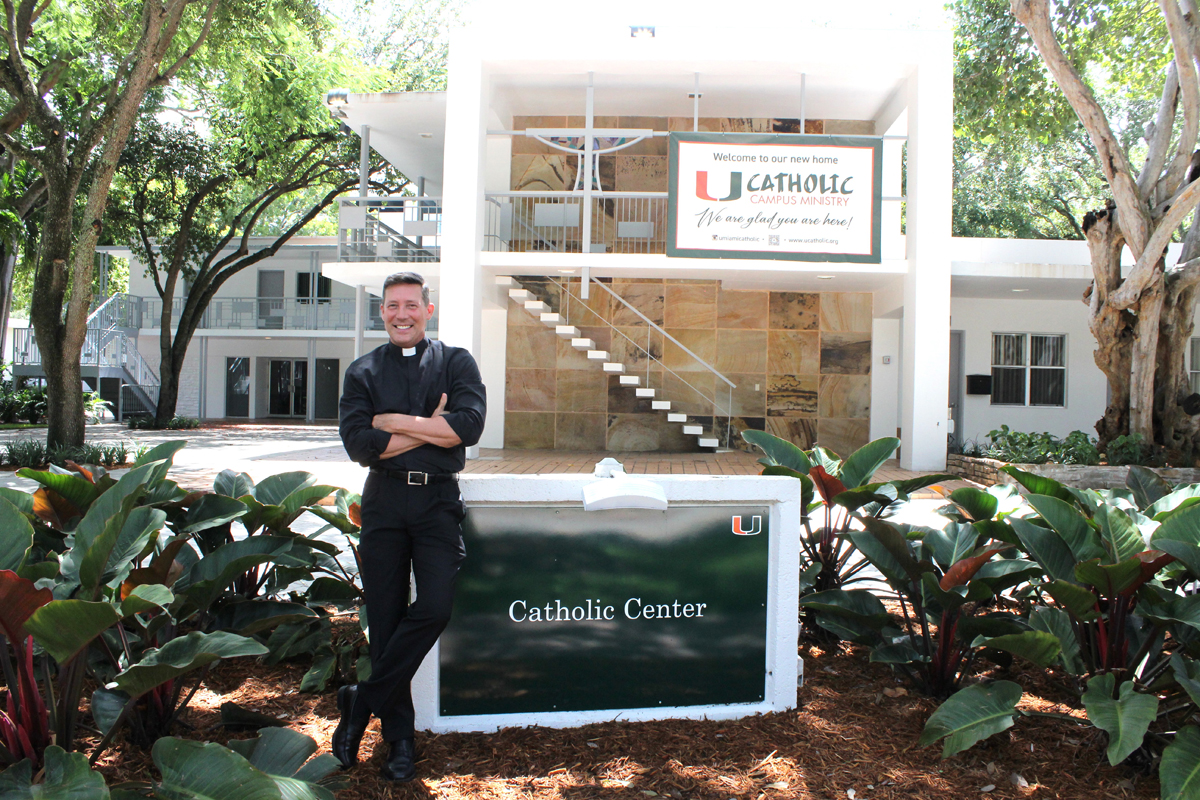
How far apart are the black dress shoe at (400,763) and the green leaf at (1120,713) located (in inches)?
83.5

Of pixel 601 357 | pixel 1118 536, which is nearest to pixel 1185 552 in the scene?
pixel 1118 536

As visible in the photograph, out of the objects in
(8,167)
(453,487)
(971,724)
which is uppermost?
(8,167)

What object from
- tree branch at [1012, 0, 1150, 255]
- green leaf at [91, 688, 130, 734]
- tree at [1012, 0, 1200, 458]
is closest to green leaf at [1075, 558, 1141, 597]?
green leaf at [91, 688, 130, 734]

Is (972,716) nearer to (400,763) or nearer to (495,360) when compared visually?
(400,763)

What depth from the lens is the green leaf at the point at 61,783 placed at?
2.02 meters

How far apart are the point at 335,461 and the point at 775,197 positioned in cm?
765

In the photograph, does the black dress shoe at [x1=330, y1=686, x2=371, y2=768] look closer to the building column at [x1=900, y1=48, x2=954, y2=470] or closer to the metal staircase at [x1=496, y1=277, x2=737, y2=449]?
the building column at [x1=900, y1=48, x2=954, y2=470]

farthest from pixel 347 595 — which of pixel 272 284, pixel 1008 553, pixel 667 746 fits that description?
pixel 272 284

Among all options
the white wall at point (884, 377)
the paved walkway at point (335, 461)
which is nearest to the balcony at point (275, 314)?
the paved walkway at point (335, 461)

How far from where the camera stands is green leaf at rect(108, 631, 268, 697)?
7.72 ft

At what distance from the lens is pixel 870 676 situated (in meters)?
3.76

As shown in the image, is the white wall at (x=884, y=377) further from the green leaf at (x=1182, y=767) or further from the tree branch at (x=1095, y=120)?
the green leaf at (x=1182, y=767)

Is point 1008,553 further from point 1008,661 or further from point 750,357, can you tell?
point 750,357

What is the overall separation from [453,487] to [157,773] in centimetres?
133
